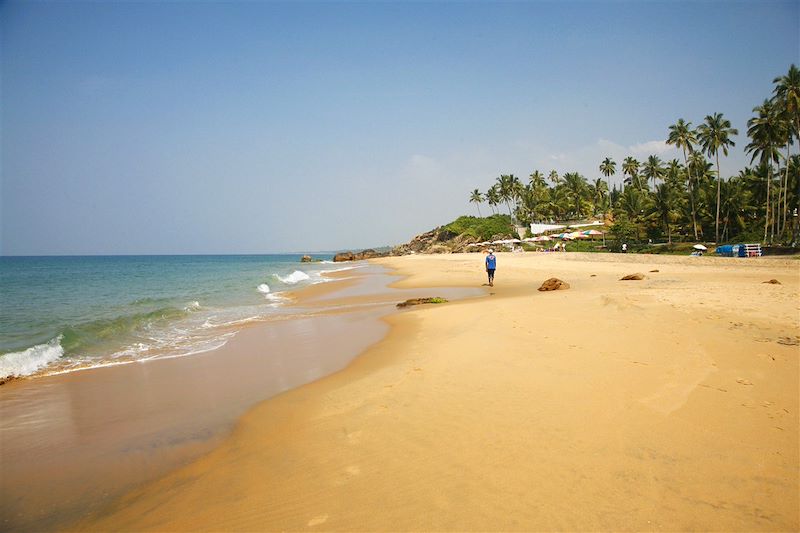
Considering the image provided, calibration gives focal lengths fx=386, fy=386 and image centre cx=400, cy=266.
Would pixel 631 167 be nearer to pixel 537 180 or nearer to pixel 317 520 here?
pixel 537 180

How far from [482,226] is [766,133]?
2062 inches

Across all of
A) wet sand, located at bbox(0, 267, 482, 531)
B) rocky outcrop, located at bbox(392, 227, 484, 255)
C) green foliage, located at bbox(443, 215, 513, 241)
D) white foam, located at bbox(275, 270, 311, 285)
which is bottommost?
white foam, located at bbox(275, 270, 311, 285)

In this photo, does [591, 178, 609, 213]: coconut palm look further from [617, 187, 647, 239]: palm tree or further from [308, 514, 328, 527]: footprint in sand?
[308, 514, 328, 527]: footprint in sand

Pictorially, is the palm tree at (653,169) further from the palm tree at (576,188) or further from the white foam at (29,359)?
the white foam at (29,359)

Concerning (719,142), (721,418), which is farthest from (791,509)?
(719,142)

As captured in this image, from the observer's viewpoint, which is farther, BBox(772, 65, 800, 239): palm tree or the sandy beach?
BBox(772, 65, 800, 239): palm tree

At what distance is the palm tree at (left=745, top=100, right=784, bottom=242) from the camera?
37.9 m

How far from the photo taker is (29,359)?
10391mm

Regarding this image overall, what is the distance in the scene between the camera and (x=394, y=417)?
540cm

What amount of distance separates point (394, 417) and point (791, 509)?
395cm

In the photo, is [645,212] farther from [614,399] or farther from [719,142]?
[614,399]

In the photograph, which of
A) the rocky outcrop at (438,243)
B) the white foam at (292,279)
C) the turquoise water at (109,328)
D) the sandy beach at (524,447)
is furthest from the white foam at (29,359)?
the rocky outcrop at (438,243)

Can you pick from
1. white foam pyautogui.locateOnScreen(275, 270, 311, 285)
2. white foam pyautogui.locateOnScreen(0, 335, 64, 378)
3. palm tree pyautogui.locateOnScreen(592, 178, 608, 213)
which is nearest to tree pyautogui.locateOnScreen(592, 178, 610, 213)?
palm tree pyautogui.locateOnScreen(592, 178, 608, 213)

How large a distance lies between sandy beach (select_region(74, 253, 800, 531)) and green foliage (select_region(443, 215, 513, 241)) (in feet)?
251
